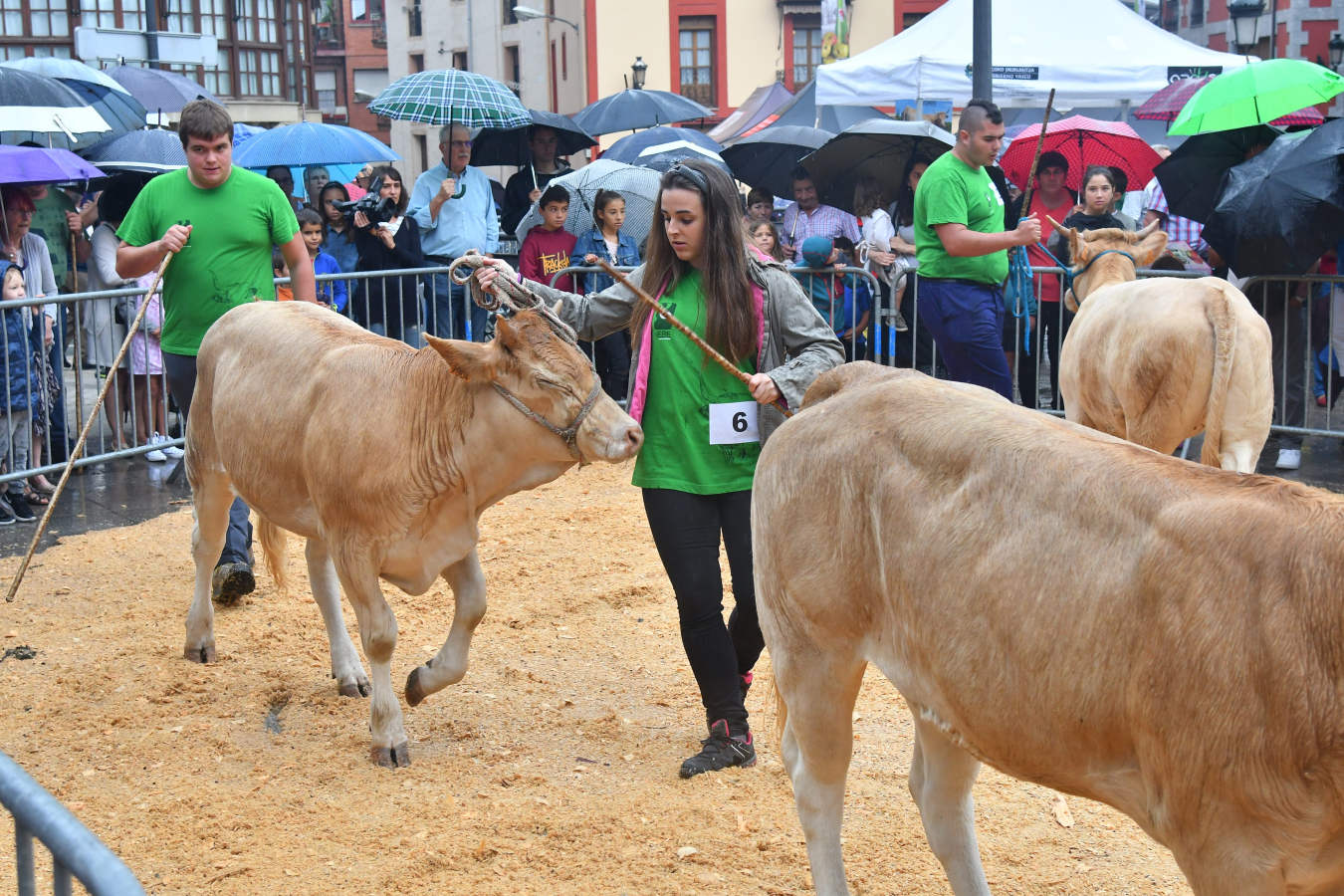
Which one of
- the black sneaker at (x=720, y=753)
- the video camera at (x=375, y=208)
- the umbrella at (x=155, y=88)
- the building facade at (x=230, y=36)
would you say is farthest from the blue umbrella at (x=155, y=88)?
the building facade at (x=230, y=36)

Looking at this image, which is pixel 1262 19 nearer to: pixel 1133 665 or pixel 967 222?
pixel 967 222

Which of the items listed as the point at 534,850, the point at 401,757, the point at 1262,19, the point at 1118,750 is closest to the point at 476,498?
the point at 401,757

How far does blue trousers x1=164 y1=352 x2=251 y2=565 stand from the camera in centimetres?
662

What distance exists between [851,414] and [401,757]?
8.06ft

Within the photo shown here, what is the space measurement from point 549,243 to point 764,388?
22.5 ft

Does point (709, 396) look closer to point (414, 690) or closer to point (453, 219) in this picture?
point (414, 690)

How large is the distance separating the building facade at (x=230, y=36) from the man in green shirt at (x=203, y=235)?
1514 inches

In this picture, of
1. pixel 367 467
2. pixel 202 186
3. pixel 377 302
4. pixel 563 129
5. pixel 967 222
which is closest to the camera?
pixel 367 467

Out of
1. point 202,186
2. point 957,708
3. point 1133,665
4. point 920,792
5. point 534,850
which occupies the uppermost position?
point 202,186

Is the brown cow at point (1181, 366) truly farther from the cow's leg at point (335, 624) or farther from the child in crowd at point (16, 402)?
the child in crowd at point (16, 402)

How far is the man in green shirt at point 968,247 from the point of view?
8.04 meters

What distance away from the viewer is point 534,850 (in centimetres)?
427

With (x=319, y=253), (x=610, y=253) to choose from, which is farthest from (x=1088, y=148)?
(x=319, y=253)

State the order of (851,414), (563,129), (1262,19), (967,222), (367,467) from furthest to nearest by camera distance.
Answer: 1. (1262,19)
2. (563,129)
3. (967,222)
4. (367,467)
5. (851,414)
